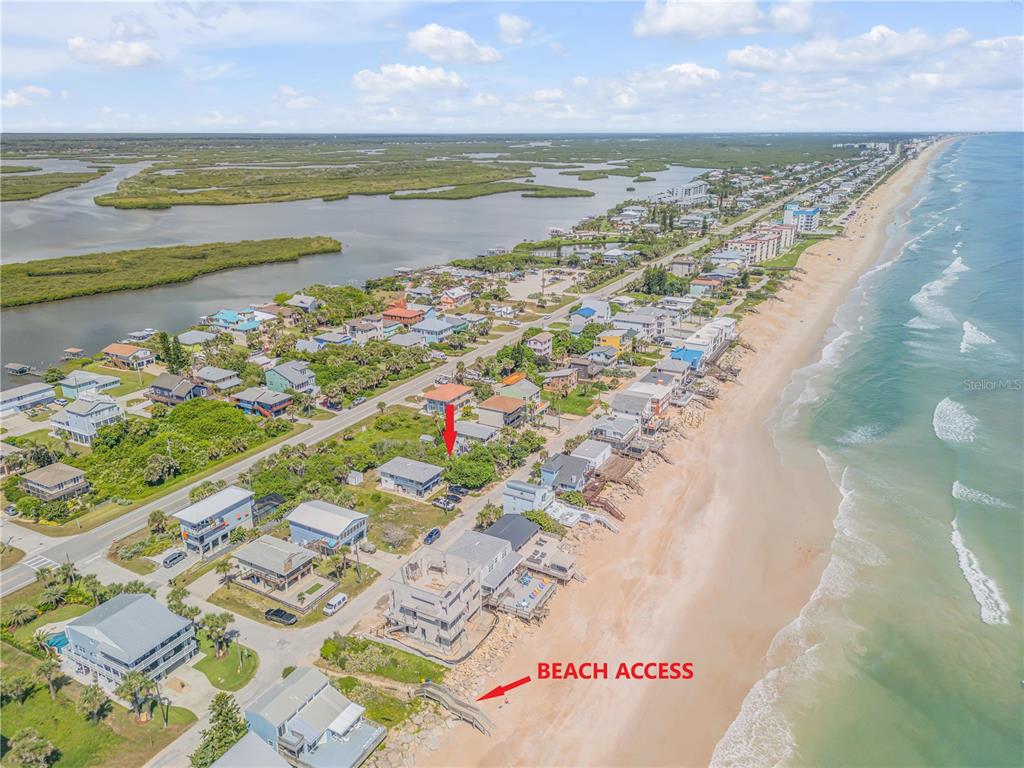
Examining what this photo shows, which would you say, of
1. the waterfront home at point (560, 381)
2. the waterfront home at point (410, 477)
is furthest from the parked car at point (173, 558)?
the waterfront home at point (560, 381)

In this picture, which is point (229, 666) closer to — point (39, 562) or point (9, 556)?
point (39, 562)

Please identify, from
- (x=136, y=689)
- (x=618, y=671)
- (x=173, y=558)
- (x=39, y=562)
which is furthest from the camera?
(x=173, y=558)

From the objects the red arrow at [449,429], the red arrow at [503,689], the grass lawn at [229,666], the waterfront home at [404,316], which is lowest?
the red arrow at [503,689]

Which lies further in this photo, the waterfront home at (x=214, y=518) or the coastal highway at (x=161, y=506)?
the waterfront home at (x=214, y=518)

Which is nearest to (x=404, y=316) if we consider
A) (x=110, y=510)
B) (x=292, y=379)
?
(x=292, y=379)

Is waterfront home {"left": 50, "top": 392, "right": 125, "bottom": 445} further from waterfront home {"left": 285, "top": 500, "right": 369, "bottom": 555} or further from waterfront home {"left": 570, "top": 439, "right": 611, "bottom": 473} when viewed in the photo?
waterfront home {"left": 570, "top": 439, "right": 611, "bottom": 473}

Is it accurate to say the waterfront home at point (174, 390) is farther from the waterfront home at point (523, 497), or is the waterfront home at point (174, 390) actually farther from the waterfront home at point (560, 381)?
the waterfront home at point (523, 497)

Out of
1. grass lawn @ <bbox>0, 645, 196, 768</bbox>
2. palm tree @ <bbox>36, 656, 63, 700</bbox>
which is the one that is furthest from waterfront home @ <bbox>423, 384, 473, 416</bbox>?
grass lawn @ <bbox>0, 645, 196, 768</bbox>
